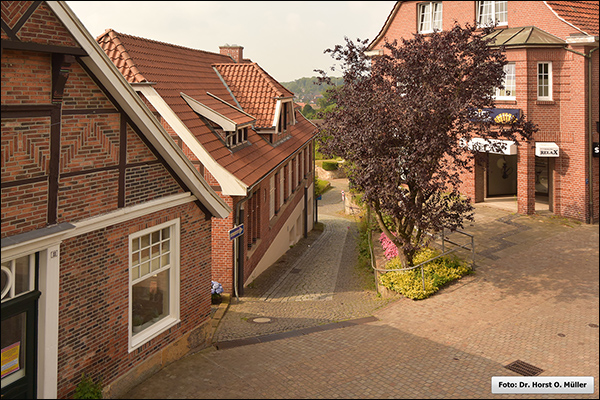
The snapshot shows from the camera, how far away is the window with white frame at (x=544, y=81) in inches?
834

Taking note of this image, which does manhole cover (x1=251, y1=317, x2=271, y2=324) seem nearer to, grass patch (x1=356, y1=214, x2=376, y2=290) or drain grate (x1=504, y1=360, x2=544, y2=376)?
grass patch (x1=356, y1=214, x2=376, y2=290)

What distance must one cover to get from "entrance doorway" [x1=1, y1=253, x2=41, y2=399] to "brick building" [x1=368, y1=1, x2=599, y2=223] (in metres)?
16.7

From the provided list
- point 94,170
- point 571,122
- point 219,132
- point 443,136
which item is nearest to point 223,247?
point 219,132

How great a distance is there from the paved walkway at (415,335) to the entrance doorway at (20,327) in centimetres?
183

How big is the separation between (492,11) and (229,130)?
1526 cm

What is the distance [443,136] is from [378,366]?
6189 millimetres

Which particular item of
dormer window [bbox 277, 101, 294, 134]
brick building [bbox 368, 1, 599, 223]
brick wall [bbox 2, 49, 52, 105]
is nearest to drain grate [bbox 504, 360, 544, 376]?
brick wall [bbox 2, 49, 52, 105]

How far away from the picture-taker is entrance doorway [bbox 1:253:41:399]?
19.6 feet

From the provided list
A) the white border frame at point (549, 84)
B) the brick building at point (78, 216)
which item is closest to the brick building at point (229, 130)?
the brick building at point (78, 216)

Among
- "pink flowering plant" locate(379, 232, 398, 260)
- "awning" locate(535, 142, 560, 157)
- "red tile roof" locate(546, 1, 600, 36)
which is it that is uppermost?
"red tile roof" locate(546, 1, 600, 36)

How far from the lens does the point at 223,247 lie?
48.1 ft

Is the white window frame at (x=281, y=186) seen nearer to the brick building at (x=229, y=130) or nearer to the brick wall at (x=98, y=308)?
the brick building at (x=229, y=130)

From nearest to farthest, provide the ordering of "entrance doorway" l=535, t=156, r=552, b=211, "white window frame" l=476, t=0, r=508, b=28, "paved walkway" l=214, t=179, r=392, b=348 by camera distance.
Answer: "paved walkway" l=214, t=179, r=392, b=348 → "entrance doorway" l=535, t=156, r=552, b=211 → "white window frame" l=476, t=0, r=508, b=28

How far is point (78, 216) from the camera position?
6809 mm
